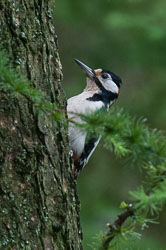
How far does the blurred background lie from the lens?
812cm

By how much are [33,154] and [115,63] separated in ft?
20.8

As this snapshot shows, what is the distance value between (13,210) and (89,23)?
634cm

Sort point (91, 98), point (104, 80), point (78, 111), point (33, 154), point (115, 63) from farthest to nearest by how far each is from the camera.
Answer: point (115, 63)
point (104, 80)
point (91, 98)
point (78, 111)
point (33, 154)

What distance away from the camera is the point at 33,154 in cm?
341

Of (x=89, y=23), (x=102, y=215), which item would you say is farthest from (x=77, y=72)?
(x=102, y=215)

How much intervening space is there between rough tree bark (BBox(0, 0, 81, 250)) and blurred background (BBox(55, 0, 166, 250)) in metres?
3.95

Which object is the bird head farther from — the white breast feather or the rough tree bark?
the rough tree bark

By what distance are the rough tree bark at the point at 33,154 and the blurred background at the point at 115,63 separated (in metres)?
3.95

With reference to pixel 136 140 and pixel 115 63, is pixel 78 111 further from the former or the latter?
pixel 115 63

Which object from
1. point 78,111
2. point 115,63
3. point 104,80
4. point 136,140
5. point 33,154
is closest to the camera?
point 136,140

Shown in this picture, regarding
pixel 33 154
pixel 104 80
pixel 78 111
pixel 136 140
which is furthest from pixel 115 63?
pixel 136 140

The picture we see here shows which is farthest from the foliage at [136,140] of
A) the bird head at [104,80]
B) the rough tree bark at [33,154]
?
the bird head at [104,80]

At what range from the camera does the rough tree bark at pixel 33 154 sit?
329cm

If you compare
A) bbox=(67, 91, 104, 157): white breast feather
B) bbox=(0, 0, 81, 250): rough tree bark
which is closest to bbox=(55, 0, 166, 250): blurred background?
bbox=(67, 91, 104, 157): white breast feather
